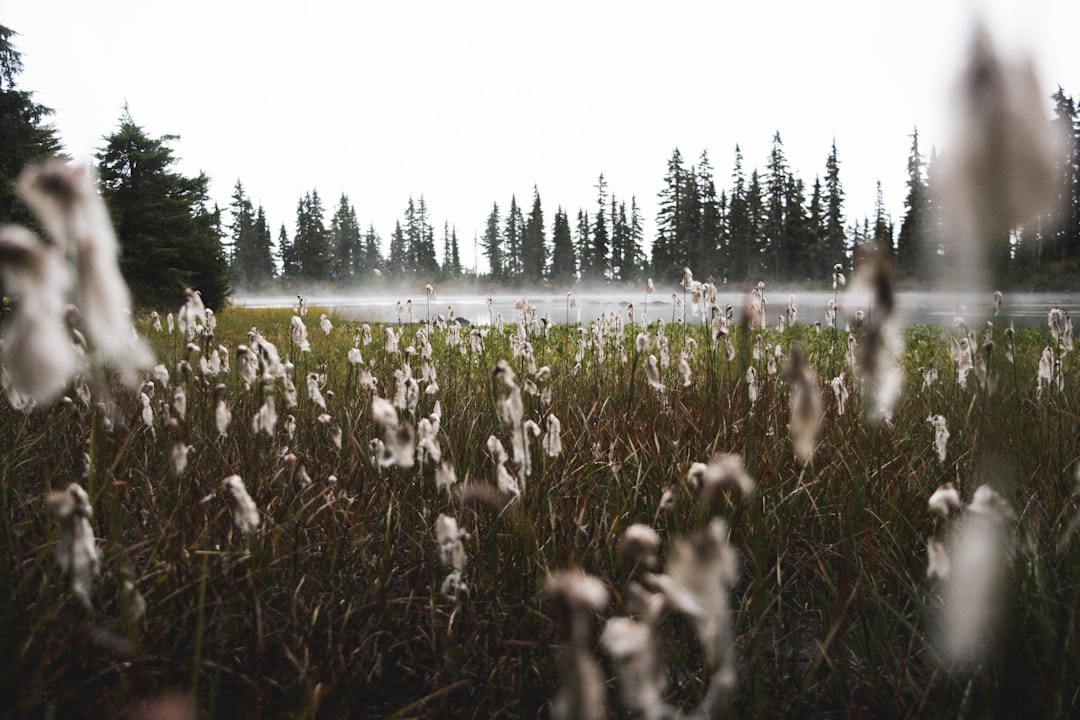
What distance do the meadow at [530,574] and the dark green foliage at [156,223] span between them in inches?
691

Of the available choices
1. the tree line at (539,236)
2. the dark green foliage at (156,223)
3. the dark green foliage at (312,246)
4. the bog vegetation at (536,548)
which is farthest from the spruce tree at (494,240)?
the bog vegetation at (536,548)

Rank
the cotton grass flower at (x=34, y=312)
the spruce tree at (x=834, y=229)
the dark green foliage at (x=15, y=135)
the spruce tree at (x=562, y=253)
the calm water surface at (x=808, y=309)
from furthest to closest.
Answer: the spruce tree at (x=562, y=253) → the spruce tree at (x=834, y=229) → the dark green foliage at (x=15, y=135) → the calm water surface at (x=808, y=309) → the cotton grass flower at (x=34, y=312)

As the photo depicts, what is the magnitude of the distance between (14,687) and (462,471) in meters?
1.67

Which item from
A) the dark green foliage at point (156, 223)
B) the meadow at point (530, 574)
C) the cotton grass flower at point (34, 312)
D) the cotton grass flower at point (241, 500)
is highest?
the dark green foliage at point (156, 223)

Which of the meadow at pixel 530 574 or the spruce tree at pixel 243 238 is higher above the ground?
the spruce tree at pixel 243 238

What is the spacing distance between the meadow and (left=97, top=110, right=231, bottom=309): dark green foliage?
1756cm

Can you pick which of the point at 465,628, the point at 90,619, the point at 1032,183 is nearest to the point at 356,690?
the point at 465,628

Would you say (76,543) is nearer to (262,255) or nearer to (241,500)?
(241,500)

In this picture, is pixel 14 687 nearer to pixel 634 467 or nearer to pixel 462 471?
pixel 462 471

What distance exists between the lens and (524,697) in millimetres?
1609

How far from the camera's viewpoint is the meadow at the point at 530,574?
118 cm

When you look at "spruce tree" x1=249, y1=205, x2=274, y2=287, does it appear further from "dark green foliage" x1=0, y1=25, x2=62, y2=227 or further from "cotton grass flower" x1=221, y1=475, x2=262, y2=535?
"cotton grass flower" x1=221, y1=475, x2=262, y2=535

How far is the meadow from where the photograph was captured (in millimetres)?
1182

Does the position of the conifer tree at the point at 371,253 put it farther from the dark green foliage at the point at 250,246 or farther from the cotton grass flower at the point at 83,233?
the cotton grass flower at the point at 83,233
